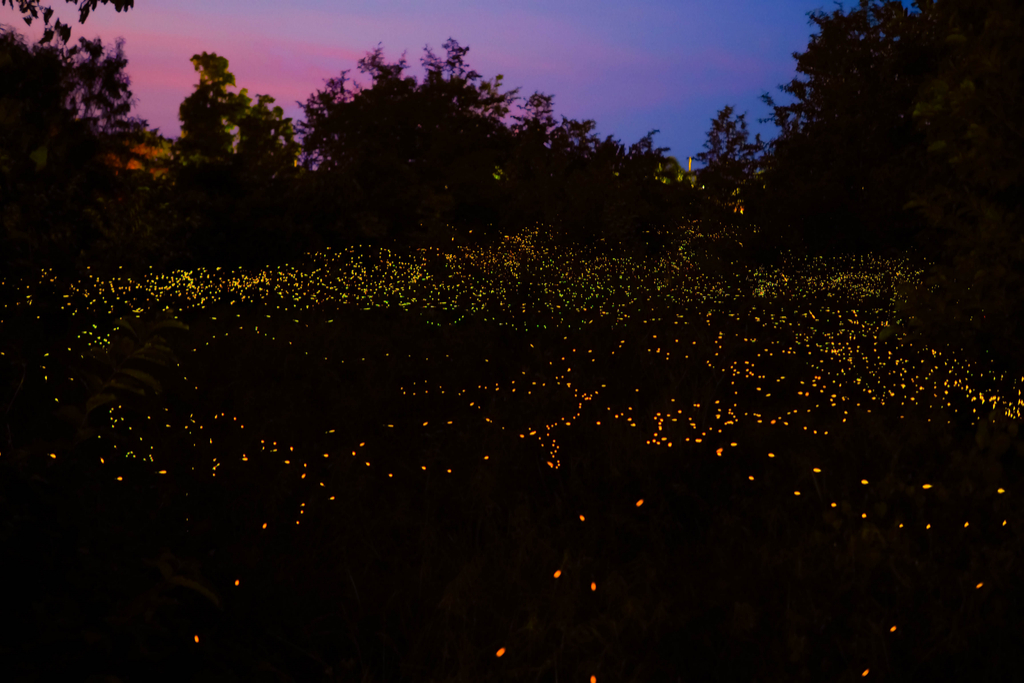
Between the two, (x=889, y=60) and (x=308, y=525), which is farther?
(x=889, y=60)

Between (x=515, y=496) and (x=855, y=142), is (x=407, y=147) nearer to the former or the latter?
(x=855, y=142)

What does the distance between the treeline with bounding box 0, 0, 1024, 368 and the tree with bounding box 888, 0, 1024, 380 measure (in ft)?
0.04

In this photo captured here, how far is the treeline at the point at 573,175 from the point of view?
13.8 feet

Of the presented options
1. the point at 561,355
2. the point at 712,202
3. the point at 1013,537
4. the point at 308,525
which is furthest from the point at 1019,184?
the point at 712,202

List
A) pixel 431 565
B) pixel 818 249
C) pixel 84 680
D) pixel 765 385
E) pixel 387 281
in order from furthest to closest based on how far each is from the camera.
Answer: pixel 818 249, pixel 387 281, pixel 765 385, pixel 431 565, pixel 84 680

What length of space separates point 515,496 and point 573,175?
34.7 feet

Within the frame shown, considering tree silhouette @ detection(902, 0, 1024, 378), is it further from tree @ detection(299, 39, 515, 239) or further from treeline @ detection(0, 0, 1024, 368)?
tree @ detection(299, 39, 515, 239)

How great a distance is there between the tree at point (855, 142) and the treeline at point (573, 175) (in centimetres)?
5

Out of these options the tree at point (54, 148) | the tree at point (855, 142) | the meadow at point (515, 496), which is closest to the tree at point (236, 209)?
the tree at point (54, 148)

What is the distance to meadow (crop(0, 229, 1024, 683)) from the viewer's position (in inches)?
104

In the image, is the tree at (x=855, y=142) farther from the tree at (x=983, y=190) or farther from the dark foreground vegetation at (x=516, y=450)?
the tree at (x=983, y=190)

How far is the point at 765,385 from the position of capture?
603 centimetres

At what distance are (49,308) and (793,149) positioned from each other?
15752 mm

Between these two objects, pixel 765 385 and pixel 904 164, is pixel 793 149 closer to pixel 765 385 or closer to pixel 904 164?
pixel 904 164
